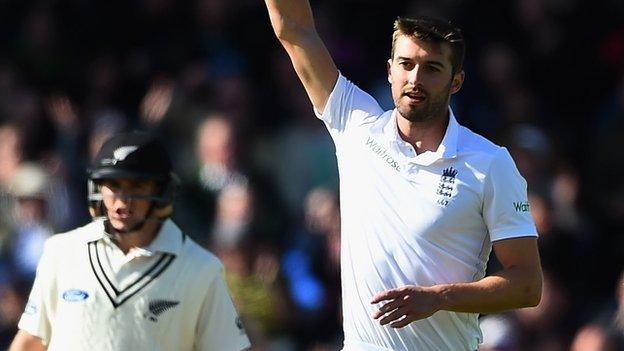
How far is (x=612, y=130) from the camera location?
1086cm

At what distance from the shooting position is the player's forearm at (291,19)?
6441mm

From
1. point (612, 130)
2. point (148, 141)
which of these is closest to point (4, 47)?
point (612, 130)

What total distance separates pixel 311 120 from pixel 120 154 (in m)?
4.52

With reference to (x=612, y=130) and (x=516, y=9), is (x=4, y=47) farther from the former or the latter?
(x=612, y=130)

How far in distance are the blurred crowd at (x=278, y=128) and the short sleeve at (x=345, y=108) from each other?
3.28 metres

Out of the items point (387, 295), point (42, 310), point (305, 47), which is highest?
point (305, 47)

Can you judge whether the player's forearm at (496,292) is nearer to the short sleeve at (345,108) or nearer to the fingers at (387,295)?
the fingers at (387,295)

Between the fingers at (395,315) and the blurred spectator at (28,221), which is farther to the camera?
the blurred spectator at (28,221)

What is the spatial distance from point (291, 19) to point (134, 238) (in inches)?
46.6

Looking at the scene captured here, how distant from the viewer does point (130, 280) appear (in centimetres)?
668

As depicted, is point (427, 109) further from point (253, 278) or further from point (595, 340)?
point (253, 278)

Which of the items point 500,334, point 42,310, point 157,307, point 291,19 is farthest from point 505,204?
point 500,334

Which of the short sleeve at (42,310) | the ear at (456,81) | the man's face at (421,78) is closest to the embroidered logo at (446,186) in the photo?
the man's face at (421,78)

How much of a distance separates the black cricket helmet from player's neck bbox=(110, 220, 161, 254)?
7 cm
